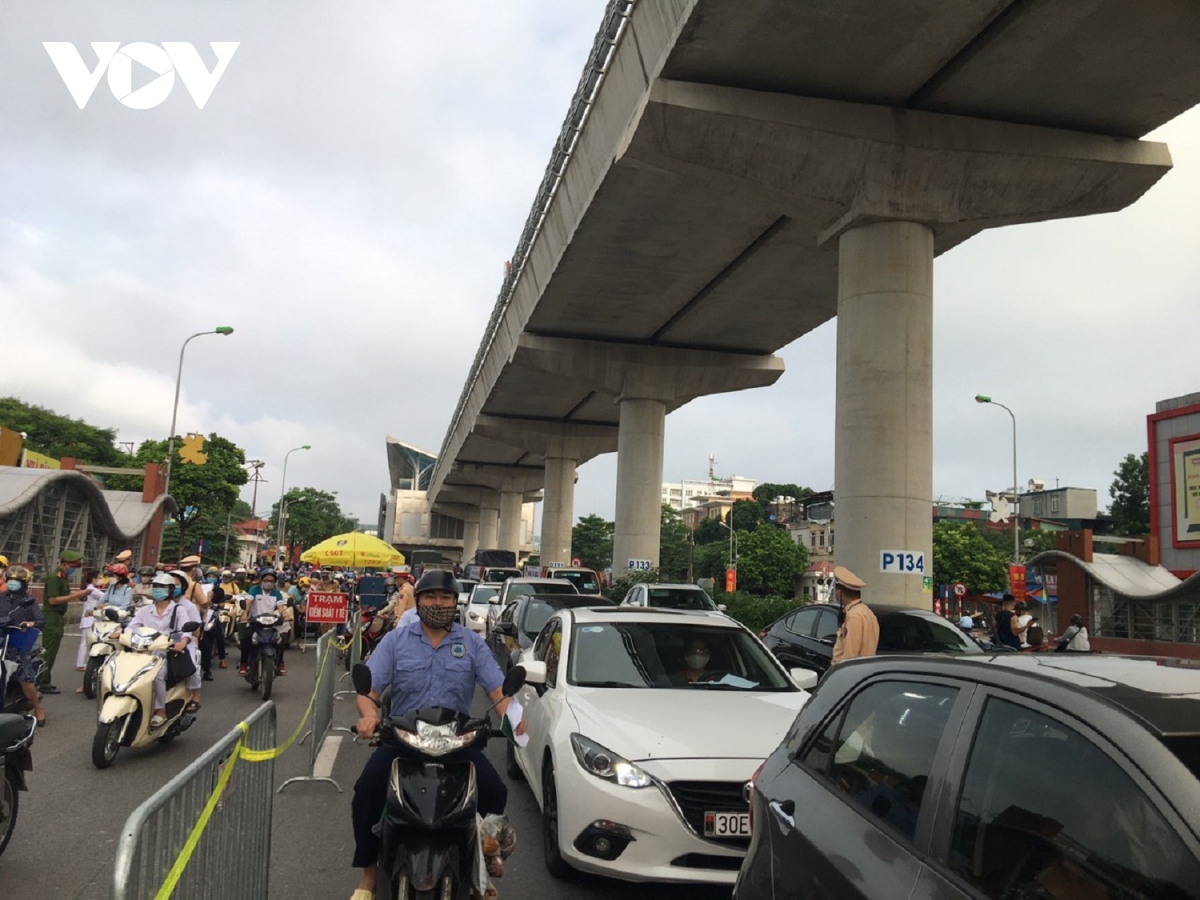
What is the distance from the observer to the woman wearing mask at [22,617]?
8797 millimetres

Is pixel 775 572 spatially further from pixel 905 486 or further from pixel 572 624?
pixel 572 624

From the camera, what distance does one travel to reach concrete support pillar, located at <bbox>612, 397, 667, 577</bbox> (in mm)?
32125

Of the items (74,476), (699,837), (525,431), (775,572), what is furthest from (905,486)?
(775,572)

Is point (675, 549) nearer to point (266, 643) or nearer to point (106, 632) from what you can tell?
point (266, 643)

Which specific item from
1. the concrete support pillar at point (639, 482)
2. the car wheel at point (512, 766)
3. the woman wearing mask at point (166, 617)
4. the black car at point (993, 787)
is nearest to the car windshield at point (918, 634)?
the car wheel at point (512, 766)

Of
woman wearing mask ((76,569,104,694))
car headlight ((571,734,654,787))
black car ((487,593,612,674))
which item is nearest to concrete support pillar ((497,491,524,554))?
woman wearing mask ((76,569,104,694))

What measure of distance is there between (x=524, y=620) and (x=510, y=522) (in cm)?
5422

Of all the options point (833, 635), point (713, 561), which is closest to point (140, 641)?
point (833, 635)

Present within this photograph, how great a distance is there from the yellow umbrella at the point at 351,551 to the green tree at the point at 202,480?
1567 inches

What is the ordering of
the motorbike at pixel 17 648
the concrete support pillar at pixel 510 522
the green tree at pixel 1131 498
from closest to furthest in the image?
the motorbike at pixel 17 648
the concrete support pillar at pixel 510 522
the green tree at pixel 1131 498

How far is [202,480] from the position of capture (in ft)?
200

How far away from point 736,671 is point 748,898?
11.1 ft

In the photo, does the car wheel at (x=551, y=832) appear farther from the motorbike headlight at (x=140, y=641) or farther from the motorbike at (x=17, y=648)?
the motorbike at (x=17, y=648)

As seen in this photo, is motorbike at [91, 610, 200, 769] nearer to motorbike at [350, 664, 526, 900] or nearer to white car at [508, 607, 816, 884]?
white car at [508, 607, 816, 884]
